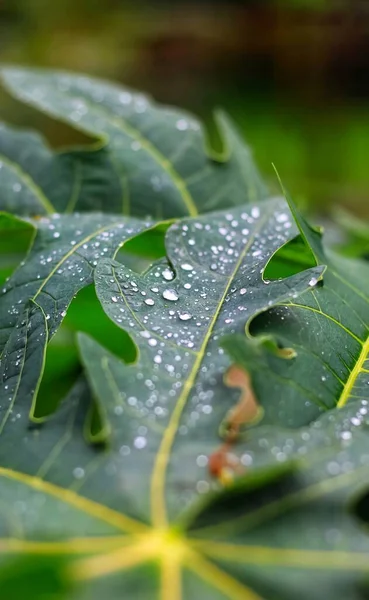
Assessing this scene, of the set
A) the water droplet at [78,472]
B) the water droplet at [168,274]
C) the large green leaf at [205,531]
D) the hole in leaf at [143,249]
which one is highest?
the hole in leaf at [143,249]

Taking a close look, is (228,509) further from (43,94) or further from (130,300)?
(43,94)

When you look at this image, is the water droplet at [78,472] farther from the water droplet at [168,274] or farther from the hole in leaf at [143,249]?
the hole in leaf at [143,249]

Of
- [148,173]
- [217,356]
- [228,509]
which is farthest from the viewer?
[148,173]

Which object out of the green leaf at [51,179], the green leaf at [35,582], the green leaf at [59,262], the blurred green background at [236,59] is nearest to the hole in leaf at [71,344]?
the green leaf at [59,262]

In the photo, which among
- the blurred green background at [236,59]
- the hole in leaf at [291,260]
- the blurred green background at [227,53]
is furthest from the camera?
the blurred green background at [227,53]

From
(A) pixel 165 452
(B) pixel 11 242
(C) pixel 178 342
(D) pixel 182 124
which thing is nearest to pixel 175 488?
(A) pixel 165 452

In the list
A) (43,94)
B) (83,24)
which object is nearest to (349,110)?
(83,24)

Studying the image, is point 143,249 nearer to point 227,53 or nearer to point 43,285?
point 43,285
